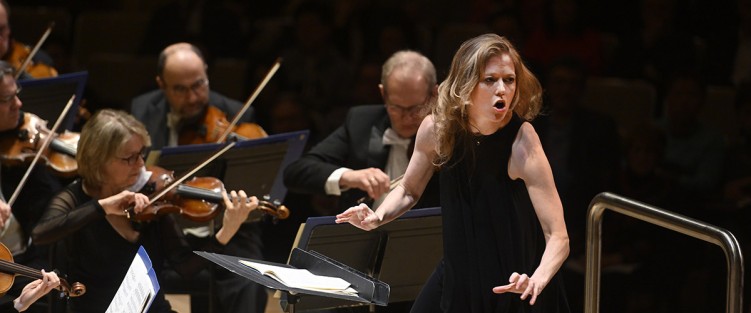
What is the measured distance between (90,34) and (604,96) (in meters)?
3.13

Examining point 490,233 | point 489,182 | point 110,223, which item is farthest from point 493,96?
point 110,223

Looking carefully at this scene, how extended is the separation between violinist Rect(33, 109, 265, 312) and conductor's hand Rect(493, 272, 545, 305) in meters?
1.26

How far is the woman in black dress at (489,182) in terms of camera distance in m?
3.13

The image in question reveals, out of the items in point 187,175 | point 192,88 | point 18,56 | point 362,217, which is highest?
point 18,56

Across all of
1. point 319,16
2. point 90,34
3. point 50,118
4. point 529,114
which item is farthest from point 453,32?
point 529,114

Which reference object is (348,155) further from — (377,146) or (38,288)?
(38,288)

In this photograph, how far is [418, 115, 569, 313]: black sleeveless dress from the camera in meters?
3.14

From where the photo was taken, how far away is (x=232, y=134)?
4688mm

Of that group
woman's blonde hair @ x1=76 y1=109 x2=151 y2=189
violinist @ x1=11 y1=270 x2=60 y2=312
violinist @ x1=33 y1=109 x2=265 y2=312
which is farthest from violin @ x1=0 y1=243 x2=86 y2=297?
woman's blonde hair @ x1=76 y1=109 x2=151 y2=189

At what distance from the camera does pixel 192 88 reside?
4.75 meters

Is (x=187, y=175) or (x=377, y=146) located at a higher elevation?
(x=377, y=146)

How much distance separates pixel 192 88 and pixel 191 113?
100 millimetres

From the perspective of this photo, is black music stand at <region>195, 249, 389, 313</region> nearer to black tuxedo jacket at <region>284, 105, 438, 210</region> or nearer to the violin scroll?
the violin scroll

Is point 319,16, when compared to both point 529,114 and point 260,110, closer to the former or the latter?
point 260,110
